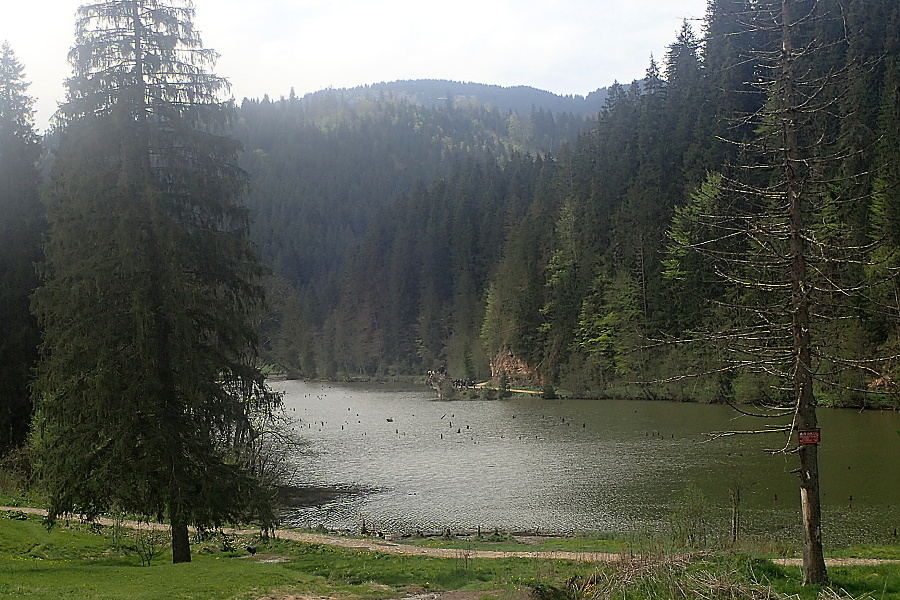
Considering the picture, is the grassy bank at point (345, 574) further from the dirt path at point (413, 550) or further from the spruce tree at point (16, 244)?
the spruce tree at point (16, 244)

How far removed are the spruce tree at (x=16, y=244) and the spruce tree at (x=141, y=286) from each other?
555 inches

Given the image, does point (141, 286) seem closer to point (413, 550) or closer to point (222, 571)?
point (222, 571)

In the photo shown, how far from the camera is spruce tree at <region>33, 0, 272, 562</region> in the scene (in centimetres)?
1576

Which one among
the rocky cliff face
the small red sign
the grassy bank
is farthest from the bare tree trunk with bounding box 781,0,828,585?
the rocky cliff face

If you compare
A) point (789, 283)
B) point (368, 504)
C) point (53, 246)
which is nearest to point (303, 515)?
point (368, 504)

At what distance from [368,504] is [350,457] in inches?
433

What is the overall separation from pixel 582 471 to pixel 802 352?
25.0 m

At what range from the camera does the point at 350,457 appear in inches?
1646

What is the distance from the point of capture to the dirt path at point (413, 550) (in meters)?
16.6

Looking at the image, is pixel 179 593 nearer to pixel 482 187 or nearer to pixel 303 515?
pixel 303 515

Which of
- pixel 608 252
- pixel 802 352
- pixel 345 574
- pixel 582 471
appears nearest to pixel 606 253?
pixel 608 252

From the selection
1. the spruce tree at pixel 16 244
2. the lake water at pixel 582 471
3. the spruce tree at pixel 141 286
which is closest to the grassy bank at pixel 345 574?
the spruce tree at pixel 141 286

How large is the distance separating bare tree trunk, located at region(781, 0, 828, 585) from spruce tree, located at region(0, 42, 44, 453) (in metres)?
26.3

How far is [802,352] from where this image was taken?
1138cm
